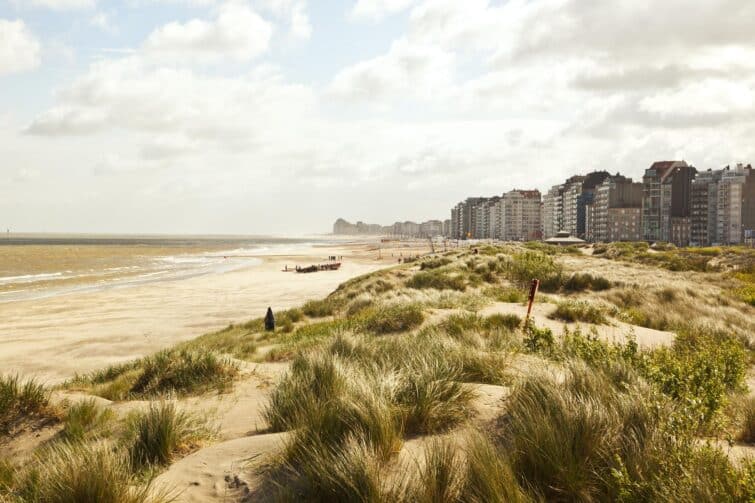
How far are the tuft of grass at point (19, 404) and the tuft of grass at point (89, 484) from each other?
2.65 m

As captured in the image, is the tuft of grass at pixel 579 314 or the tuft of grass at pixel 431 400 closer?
the tuft of grass at pixel 431 400

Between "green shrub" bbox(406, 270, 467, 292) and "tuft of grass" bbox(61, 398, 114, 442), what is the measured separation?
57.0 ft

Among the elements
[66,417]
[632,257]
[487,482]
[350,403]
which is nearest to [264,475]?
[350,403]

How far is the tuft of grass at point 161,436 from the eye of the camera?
4566 millimetres

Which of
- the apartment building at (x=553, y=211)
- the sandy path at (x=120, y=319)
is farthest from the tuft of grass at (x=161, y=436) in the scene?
the apartment building at (x=553, y=211)

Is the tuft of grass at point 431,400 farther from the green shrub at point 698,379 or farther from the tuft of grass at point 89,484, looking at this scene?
the tuft of grass at point 89,484

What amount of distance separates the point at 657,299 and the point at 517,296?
601 cm

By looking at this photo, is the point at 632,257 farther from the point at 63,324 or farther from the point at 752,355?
the point at 63,324

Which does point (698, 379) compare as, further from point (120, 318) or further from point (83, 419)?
point (120, 318)

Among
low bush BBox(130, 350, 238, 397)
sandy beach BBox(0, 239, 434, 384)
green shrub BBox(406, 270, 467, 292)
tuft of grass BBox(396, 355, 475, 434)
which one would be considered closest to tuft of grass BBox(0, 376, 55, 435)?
low bush BBox(130, 350, 238, 397)

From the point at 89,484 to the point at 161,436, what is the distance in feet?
4.39

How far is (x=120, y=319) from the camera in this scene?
2236 centimetres

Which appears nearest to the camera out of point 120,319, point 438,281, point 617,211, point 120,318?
point 120,319

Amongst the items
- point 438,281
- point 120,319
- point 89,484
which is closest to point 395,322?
point 89,484
